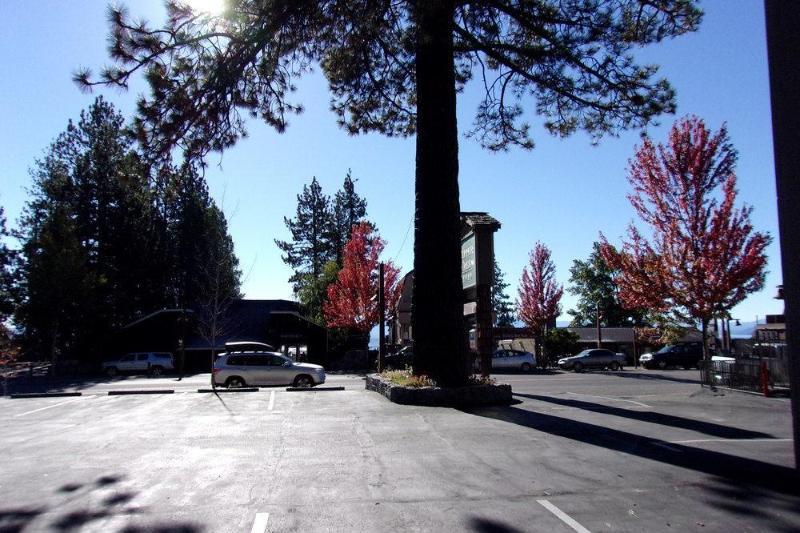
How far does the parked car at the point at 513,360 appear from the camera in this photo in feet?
123

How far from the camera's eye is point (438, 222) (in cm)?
1317

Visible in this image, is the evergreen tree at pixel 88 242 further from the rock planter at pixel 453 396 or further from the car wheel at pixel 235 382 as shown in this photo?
the rock planter at pixel 453 396

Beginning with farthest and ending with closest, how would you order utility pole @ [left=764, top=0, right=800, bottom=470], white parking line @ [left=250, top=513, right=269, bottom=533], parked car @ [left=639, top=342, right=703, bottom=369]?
parked car @ [left=639, top=342, right=703, bottom=369], white parking line @ [left=250, top=513, right=269, bottom=533], utility pole @ [left=764, top=0, right=800, bottom=470]

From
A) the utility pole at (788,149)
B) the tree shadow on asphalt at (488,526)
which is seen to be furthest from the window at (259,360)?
the utility pole at (788,149)

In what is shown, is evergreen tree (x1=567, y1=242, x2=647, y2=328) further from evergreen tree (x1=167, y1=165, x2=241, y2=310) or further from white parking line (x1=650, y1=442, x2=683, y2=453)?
white parking line (x1=650, y1=442, x2=683, y2=453)

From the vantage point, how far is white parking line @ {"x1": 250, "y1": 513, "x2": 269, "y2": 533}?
15.8 feet

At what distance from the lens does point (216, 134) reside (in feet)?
41.4

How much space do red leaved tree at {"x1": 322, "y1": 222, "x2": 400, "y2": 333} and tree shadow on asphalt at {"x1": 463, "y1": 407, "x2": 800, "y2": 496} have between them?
30119mm

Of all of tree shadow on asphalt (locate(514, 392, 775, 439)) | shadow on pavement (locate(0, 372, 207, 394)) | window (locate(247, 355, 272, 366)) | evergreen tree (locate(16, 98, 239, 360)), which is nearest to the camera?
tree shadow on asphalt (locate(514, 392, 775, 439))

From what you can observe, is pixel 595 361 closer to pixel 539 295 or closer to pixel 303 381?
pixel 539 295

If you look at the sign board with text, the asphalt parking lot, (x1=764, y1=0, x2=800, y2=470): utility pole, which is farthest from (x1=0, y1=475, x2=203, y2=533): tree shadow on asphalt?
the sign board with text

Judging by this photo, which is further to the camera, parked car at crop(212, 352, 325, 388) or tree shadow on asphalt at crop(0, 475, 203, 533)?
parked car at crop(212, 352, 325, 388)

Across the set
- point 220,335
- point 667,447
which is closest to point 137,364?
point 220,335

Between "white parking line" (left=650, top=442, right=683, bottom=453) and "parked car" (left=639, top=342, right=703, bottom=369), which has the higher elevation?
"white parking line" (left=650, top=442, right=683, bottom=453)
